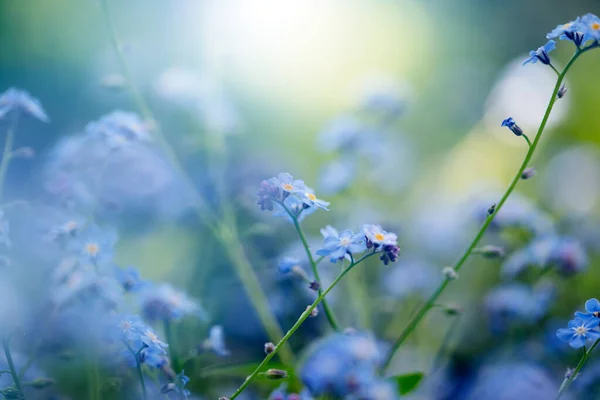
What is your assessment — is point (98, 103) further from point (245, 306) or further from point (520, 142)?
point (520, 142)

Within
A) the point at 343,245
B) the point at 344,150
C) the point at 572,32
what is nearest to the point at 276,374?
the point at 343,245

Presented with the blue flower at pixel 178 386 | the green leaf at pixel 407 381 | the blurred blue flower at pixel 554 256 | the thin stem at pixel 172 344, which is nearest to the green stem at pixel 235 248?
the thin stem at pixel 172 344

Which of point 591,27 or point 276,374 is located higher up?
point 591,27

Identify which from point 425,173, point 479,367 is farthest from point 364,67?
point 479,367

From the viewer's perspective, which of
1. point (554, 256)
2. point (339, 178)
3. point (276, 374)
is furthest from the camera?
point (339, 178)

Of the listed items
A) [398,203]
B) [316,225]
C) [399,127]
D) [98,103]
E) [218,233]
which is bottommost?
[218,233]

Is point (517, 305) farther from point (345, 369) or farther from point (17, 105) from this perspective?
point (17, 105)

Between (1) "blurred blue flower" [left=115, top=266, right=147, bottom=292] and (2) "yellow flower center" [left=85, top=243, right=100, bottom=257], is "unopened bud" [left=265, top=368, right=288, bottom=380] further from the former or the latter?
(2) "yellow flower center" [left=85, top=243, right=100, bottom=257]
